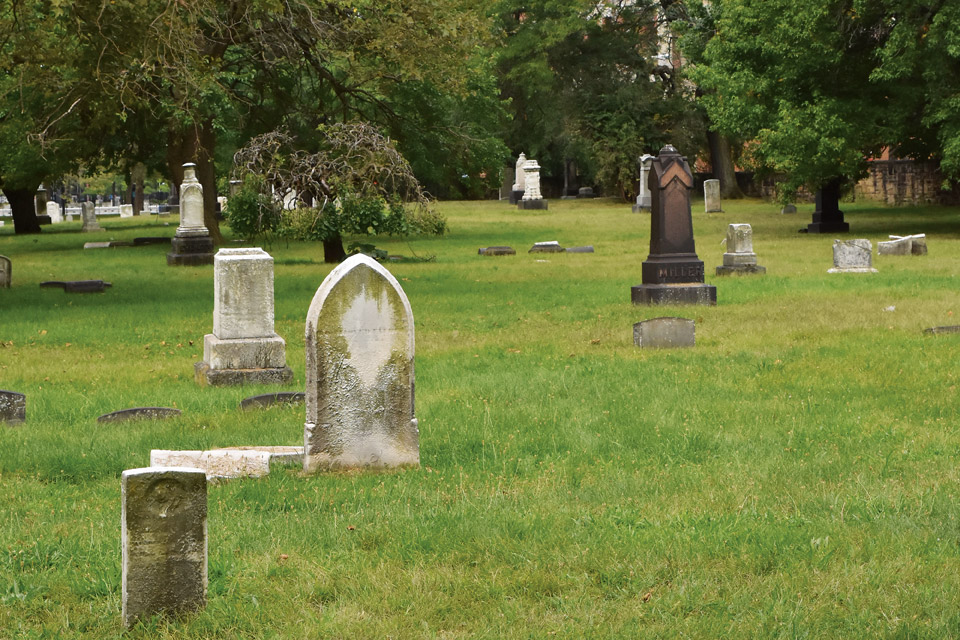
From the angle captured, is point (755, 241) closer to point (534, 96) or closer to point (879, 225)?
point (879, 225)

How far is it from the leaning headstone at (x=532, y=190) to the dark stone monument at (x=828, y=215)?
17.6 meters

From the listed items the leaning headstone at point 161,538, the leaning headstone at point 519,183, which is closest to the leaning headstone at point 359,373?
the leaning headstone at point 161,538

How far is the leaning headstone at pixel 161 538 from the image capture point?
15.7 ft

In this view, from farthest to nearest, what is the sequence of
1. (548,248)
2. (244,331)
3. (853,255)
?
(548,248), (853,255), (244,331)

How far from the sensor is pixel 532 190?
51.5 m

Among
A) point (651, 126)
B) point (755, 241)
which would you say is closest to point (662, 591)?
point (755, 241)

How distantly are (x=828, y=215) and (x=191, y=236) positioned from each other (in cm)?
1750

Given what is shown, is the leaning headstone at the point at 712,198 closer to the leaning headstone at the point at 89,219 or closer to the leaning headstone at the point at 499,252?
the leaning headstone at the point at 499,252

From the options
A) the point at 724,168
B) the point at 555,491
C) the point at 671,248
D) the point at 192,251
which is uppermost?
the point at 724,168

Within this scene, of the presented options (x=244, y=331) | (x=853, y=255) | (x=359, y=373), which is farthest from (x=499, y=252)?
(x=359, y=373)

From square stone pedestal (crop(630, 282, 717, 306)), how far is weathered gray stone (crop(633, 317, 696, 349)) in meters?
4.47

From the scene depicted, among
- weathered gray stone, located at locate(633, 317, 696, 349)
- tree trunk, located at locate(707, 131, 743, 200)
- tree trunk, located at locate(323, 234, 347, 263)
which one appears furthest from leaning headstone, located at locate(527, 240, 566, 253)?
tree trunk, located at locate(707, 131, 743, 200)

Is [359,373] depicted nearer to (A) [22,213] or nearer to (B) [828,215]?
(B) [828,215]

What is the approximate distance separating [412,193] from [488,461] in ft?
48.1
